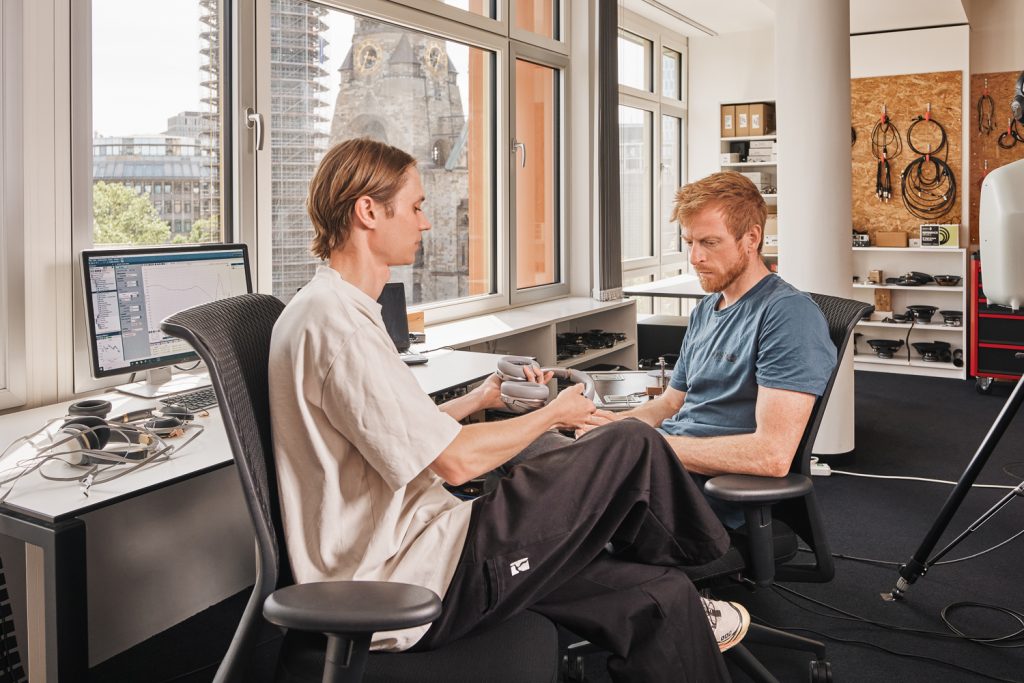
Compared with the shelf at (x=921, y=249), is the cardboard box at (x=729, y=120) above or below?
above

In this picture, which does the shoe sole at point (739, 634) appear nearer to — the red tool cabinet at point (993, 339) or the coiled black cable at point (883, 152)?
the red tool cabinet at point (993, 339)

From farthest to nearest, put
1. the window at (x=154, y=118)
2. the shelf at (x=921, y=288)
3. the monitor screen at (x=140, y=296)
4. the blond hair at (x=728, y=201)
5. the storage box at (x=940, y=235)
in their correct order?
the storage box at (x=940, y=235) < the shelf at (x=921, y=288) < the window at (x=154, y=118) < the monitor screen at (x=140, y=296) < the blond hair at (x=728, y=201)

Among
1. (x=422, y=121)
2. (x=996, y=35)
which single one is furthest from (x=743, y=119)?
(x=422, y=121)

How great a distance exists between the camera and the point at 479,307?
15.9 ft

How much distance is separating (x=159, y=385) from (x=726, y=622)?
1752mm

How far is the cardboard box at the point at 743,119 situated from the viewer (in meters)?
7.60

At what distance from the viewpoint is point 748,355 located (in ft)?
6.89

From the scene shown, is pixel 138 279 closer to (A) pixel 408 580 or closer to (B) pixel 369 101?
(A) pixel 408 580

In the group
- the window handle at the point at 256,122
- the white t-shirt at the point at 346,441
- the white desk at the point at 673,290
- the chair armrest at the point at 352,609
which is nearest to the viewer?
the chair armrest at the point at 352,609

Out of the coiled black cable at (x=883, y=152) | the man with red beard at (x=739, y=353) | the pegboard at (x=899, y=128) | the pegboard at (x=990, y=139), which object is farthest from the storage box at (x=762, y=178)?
the man with red beard at (x=739, y=353)

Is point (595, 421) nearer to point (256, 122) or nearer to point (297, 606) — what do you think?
point (297, 606)

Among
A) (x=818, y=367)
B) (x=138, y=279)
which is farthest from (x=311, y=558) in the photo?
(x=138, y=279)

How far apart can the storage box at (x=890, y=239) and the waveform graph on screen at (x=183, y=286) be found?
562 centimetres

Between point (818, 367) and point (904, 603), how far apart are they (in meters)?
1.32
